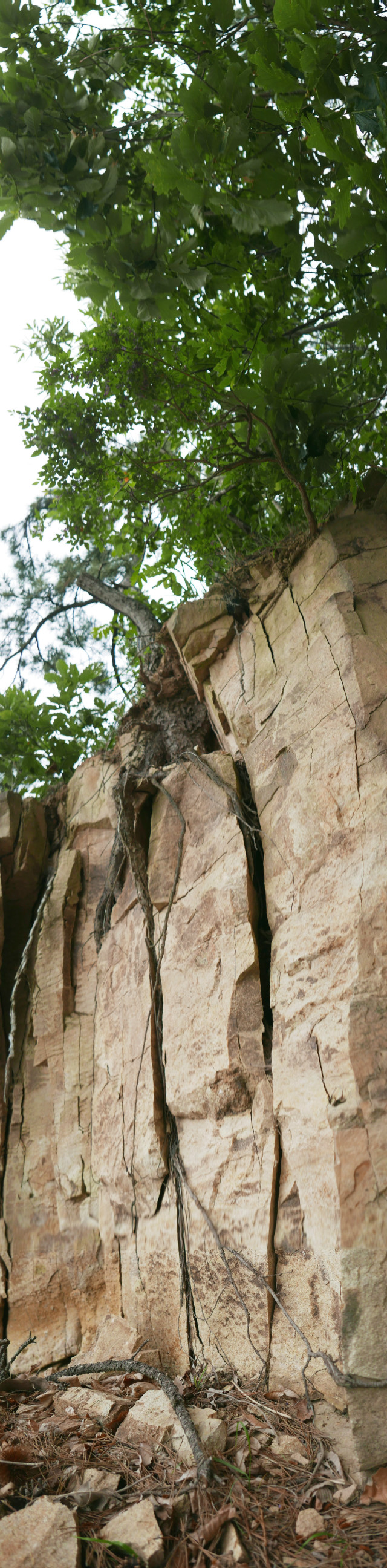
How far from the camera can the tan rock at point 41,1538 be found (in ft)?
7.31

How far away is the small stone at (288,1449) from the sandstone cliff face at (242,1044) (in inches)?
7.8

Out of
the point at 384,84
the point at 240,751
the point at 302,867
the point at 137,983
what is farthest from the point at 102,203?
the point at 137,983

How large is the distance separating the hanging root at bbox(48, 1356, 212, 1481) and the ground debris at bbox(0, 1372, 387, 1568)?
43 mm

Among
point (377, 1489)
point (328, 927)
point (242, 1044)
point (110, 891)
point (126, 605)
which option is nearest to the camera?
point (377, 1489)

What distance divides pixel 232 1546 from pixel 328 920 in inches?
76.5

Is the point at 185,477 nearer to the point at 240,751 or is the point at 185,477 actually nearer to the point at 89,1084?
the point at 240,751

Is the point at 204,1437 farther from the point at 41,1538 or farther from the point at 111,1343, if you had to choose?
the point at 111,1343

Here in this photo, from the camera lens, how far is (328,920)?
3457mm

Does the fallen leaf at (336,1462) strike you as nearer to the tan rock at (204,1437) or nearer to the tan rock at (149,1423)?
the tan rock at (204,1437)

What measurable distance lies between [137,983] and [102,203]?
12.2ft

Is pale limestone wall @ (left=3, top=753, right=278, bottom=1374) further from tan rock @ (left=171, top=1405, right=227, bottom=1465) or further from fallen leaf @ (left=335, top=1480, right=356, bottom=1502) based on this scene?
fallen leaf @ (left=335, top=1480, right=356, bottom=1502)

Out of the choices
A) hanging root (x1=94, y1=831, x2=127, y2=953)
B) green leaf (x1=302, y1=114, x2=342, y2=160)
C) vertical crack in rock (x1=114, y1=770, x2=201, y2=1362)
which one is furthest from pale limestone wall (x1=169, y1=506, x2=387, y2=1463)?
green leaf (x1=302, y1=114, x2=342, y2=160)

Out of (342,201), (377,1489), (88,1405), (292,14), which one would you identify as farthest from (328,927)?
(292,14)

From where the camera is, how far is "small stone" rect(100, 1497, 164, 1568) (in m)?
2.24
